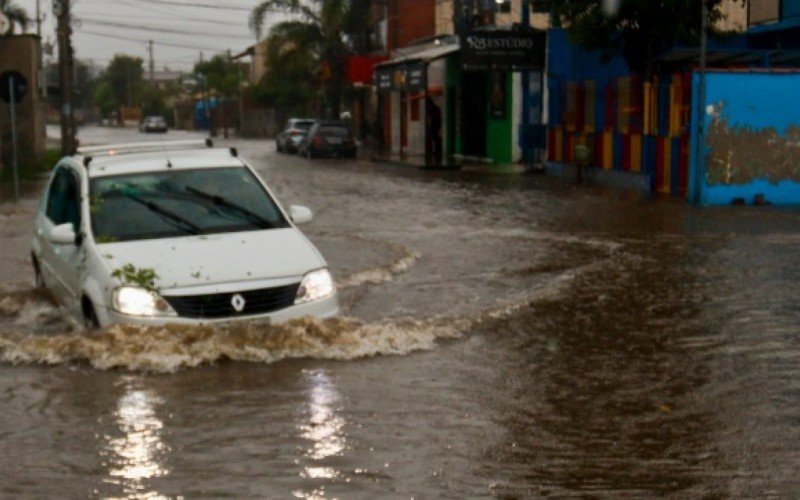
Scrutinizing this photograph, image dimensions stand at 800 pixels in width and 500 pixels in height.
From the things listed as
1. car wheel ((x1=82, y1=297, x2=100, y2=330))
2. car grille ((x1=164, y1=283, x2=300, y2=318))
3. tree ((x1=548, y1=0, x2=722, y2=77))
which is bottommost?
car wheel ((x1=82, y1=297, x2=100, y2=330))

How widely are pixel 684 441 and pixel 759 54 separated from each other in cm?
2057

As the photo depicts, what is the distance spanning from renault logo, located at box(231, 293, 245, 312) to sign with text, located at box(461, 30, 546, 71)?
25061 millimetres

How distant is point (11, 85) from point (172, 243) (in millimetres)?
16848

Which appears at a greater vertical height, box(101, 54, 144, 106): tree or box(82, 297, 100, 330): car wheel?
box(101, 54, 144, 106): tree

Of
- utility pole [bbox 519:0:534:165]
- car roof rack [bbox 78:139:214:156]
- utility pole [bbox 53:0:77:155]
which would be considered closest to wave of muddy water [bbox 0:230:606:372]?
car roof rack [bbox 78:139:214:156]

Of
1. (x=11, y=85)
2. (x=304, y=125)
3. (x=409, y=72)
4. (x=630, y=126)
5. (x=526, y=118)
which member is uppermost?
(x=409, y=72)

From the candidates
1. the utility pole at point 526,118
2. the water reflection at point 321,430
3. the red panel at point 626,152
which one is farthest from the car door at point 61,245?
the utility pole at point 526,118

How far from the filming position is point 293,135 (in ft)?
180

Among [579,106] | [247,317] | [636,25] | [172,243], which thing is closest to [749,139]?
[636,25]

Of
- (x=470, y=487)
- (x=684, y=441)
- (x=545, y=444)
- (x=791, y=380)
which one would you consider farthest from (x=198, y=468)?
(x=791, y=380)

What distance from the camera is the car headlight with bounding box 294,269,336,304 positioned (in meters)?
9.65

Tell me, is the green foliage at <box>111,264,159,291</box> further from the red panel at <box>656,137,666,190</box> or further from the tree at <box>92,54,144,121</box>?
the tree at <box>92,54,144,121</box>

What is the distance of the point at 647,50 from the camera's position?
2686 centimetres

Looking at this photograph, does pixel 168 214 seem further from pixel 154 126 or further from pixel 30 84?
pixel 154 126
